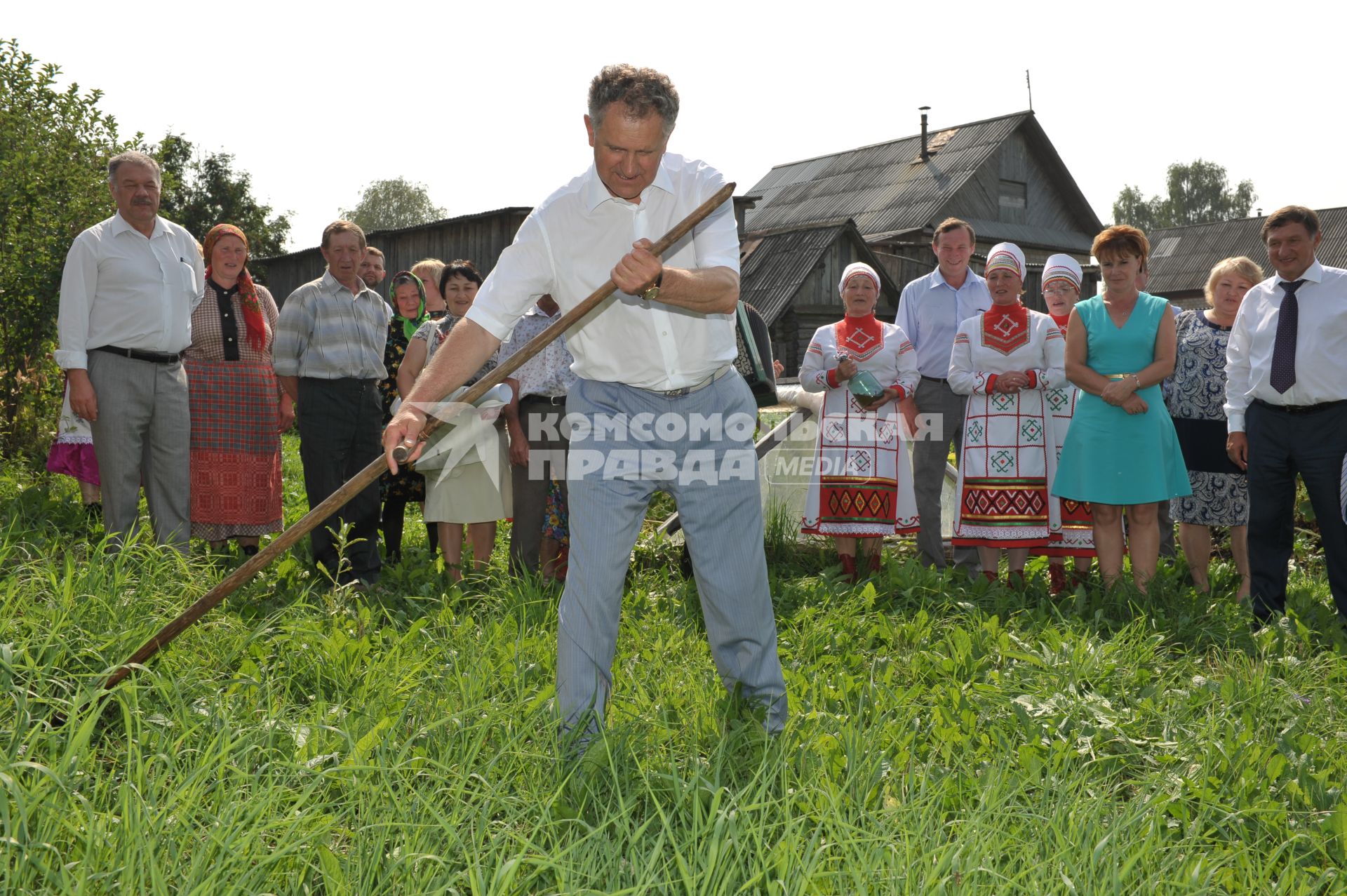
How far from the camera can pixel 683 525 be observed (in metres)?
3.16

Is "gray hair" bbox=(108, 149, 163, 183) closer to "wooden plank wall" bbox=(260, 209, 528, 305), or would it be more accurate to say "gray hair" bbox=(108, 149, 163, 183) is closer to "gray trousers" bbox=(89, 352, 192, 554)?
"gray trousers" bbox=(89, 352, 192, 554)

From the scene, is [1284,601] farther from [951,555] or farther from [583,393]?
[583,393]

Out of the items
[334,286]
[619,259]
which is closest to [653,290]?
[619,259]

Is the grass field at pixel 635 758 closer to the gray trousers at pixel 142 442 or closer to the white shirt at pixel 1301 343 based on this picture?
the gray trousers at pixel 142 442

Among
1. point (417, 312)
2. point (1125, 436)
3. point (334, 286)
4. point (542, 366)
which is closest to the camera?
point (1125, 436)

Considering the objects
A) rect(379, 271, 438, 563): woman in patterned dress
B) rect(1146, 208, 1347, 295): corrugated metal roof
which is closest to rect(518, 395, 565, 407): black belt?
rect(379, 271, 438, 563): woman in patterned dress

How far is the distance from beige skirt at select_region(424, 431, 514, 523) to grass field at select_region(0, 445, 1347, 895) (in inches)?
46.8

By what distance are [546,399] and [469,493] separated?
0.64 m

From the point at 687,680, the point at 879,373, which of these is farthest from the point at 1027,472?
the point at 687,680

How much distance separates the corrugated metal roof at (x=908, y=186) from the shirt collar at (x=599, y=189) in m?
24.2

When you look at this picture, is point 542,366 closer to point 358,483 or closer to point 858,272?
point 858,272

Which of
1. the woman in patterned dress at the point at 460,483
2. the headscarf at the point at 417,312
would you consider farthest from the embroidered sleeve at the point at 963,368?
the headscarf at the point at 417,312

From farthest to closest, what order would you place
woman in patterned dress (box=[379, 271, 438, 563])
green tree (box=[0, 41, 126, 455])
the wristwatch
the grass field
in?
green tree (box=[0, 41, 126, 455]), woman in patterned dress (box=[379, 271, 438, 563]), the wristwatch, the grass field

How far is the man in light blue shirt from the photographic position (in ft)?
21.2
